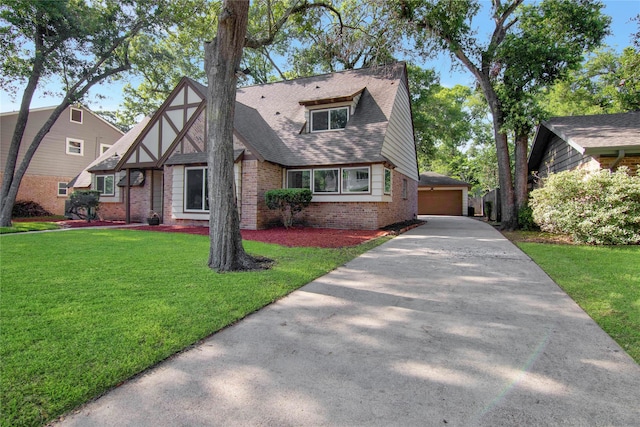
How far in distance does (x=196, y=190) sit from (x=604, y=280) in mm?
11774

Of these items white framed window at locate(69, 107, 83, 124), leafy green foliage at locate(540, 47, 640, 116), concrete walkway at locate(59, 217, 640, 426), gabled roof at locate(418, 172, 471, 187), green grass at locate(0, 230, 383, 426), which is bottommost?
concrete walkway at locate(59, 217, 640, 426)

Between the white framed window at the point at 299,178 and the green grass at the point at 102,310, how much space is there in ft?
20.6

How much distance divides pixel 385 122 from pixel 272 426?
1222 cm

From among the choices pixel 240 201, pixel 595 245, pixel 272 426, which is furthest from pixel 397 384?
pixel 240 201

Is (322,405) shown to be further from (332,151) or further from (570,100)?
(570,100)

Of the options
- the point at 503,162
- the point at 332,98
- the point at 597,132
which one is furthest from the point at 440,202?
the point at 332,98

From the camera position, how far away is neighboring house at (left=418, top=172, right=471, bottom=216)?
26.1m

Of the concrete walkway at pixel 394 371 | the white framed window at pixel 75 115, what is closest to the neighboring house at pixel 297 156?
the concrete walkway at pixel 394 371

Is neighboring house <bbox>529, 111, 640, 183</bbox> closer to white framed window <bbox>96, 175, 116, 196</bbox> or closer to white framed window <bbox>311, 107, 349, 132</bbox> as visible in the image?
white framed window <bbox>311, 107, 349, 132</bbox>

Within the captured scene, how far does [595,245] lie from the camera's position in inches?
334

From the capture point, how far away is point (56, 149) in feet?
72.7

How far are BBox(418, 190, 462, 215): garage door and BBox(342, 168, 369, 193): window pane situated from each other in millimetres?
16420

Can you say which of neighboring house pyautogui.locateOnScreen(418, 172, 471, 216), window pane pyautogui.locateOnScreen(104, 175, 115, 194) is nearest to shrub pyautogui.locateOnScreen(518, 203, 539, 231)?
neighboring house pyautogui.locateOnScreen(418, 172, 471, 216)

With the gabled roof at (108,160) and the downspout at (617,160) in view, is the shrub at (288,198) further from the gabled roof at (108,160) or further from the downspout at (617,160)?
the gabled roof at (108,160)
